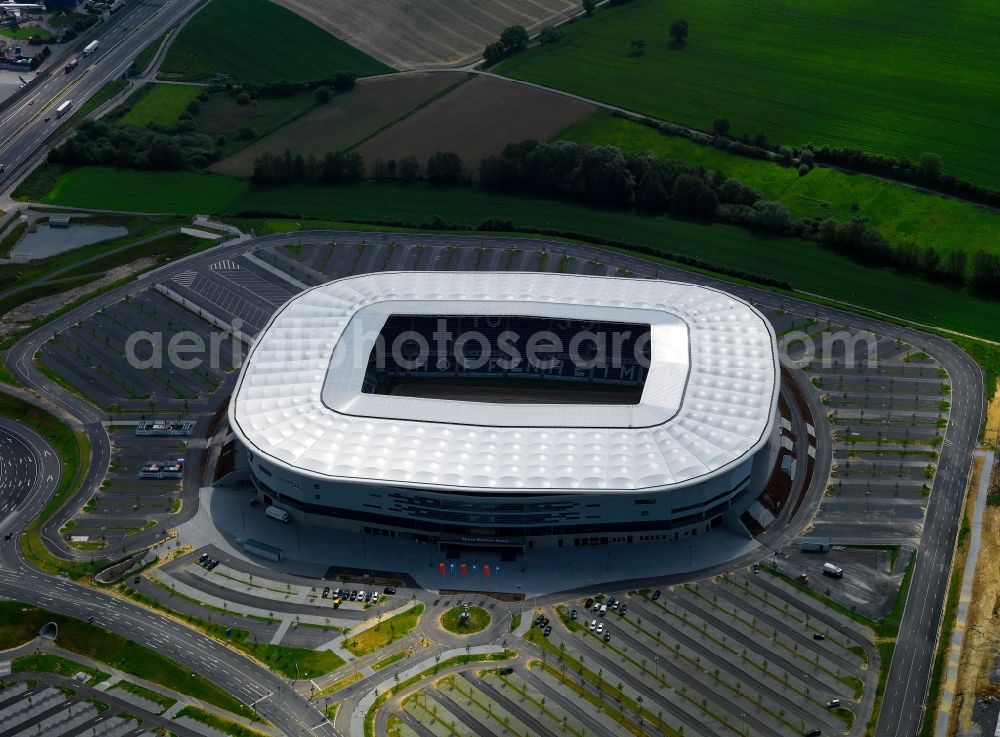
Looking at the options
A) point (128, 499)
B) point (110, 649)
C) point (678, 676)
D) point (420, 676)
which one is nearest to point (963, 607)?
point (678, 676)

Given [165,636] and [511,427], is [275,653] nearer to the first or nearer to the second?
[165,636]

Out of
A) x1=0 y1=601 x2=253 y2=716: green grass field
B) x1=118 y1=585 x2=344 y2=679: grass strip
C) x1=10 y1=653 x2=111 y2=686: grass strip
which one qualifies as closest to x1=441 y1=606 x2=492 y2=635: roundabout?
x1=118 y1=585 x2=344 y2=679: grass strip

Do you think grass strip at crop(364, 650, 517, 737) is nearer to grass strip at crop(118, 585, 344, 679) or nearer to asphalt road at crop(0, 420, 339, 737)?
asphalt road at crop(0, 420, 339, 737)

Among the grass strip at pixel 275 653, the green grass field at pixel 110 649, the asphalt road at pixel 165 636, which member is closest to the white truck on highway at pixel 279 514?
the grass strip at pixel 275 653

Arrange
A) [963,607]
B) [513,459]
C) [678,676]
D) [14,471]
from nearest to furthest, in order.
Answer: [678,676], [963,607], [513,459], [14,471]

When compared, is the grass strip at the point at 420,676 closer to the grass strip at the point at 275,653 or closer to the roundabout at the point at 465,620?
the roundabout at the point at 465,620
